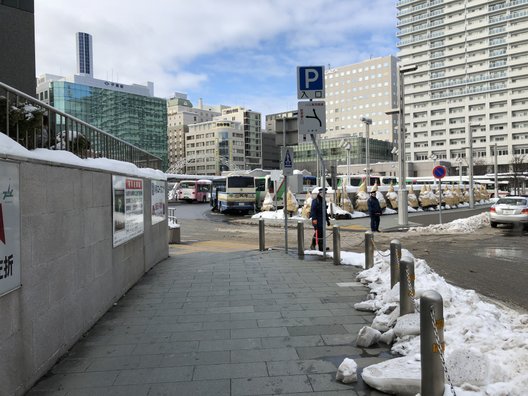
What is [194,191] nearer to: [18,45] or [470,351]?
[18,45]

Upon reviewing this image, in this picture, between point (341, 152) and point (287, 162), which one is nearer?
point (287, 162)

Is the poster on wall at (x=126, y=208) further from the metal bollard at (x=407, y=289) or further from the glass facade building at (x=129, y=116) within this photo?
the glass facade building at (x=129, y=116)

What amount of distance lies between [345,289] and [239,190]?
2550 cm

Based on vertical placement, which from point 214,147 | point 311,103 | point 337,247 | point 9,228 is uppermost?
point 214,147

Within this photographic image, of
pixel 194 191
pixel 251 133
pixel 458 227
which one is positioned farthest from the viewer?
pixel 251 133

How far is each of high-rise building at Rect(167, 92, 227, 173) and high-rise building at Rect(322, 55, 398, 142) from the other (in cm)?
4730

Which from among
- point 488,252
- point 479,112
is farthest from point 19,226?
point 479,112

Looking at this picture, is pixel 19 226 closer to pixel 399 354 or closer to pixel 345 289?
pixel 399 354

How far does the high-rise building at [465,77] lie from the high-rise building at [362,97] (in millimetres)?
10205

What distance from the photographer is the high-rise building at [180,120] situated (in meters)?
154

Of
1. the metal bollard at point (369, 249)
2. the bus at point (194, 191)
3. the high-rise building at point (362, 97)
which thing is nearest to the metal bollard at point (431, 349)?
the metal bollard at point (369, 249)

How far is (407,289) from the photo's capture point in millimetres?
5539

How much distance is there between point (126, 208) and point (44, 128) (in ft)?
9.35

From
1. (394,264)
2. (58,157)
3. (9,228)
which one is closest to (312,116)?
(394,264)
